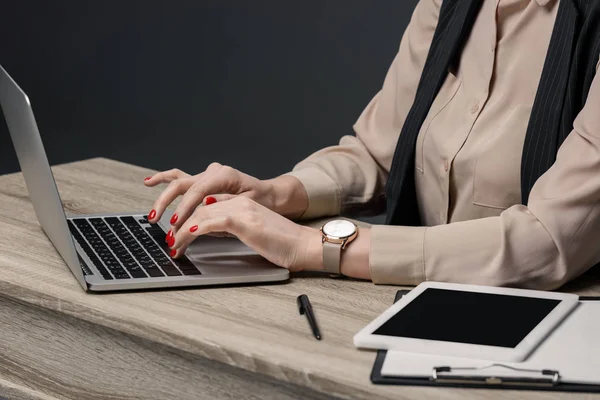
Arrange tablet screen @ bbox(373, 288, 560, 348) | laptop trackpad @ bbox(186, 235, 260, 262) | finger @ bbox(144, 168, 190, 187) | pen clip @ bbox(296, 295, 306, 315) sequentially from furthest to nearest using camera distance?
finger @ bbox(144, 168, 190, 187) < laptop trackpad @ bbox(186, 235, 260, 262) < pen clip @ bbox(296, 295, 306, 315) < tablet screen @ bbox(373, 288, 560, 348)

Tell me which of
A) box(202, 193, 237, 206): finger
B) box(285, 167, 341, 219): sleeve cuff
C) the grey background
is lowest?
the grey background

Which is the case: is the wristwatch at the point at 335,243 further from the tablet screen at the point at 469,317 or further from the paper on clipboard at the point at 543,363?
the paper on clipboard at the point at 543,363

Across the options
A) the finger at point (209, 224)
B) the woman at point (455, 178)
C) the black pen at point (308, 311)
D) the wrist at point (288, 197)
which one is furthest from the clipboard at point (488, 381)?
the wrist at point (288, 197)

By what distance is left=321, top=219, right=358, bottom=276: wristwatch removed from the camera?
5.17ft

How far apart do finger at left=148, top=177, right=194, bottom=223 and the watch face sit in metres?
0.30

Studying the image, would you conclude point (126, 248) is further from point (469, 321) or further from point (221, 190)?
point (469, 321)

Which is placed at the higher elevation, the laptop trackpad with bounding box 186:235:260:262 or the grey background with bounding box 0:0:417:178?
the laptop trackpad with bounding box 186:235:260:262

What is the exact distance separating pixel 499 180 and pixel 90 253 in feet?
2.39

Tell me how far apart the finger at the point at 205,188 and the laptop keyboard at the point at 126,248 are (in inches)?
2.6

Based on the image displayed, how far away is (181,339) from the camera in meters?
1.34

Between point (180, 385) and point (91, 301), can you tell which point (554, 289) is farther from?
point (91, 301)

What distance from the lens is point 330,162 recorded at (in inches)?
81.4

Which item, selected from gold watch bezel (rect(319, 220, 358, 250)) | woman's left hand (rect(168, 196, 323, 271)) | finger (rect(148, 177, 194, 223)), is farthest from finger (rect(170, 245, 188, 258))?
gold watch bezel (rect(319, 220, 358, 250))

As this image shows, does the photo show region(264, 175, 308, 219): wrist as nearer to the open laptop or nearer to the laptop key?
the open laptop
